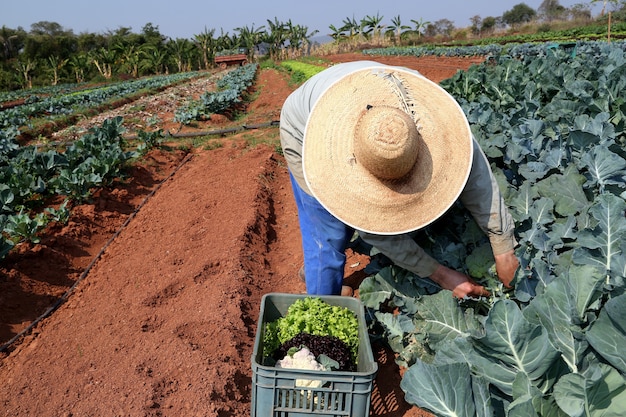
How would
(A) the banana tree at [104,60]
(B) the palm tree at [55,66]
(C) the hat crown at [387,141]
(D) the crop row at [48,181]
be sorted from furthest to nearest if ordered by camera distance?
(A) the banana tree at [104,60], (B) the palm tree at [55,66], (D) the crop row at [48,181], (C) the hat crown at [387,141]

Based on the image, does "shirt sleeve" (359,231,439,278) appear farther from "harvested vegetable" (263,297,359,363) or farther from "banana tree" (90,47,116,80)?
"banana tree" (90,47,116,80)

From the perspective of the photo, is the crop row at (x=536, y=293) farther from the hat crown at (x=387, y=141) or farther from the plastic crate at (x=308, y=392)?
the hat crown at (x=387, y=141)

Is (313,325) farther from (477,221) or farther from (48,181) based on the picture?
(48,181)

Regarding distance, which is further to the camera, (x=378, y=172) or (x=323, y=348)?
(x=323, y=348)

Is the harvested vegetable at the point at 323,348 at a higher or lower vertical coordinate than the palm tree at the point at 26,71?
lower

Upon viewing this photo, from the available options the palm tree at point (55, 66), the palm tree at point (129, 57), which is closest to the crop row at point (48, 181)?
the palm tree at point (55, 66)

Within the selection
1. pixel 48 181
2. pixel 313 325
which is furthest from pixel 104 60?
pixel 313 325

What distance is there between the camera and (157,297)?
4375mm

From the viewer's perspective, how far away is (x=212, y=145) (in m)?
9.82

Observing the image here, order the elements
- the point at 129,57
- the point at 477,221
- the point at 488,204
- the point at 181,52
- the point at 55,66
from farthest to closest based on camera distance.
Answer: the point at 181,52 → the point at 129,57 → the point at 55,66 → the point at 477,221 → the point at 488,204

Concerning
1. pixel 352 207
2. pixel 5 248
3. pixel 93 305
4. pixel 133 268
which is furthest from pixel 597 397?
pixel 5 248

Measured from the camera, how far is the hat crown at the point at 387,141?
2018mm

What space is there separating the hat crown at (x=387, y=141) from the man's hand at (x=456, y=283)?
2.63 ft

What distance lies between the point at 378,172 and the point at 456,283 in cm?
94
